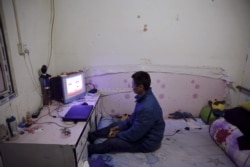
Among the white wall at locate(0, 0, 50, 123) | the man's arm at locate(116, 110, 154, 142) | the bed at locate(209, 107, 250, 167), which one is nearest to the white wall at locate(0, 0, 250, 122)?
the white wall at locate(0, 0, 50, 123)

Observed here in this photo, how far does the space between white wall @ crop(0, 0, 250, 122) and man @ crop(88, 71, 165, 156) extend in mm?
796

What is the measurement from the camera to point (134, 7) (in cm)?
223

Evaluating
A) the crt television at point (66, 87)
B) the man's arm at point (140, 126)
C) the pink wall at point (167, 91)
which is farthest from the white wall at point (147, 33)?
the man's arm at point (140, 126)

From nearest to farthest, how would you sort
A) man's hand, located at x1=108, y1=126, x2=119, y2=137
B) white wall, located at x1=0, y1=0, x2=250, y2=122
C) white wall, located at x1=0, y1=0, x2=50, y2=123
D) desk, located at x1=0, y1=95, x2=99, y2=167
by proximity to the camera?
desk, located at x1=0, y1=95, x2=99, y2=167 → white wall, located at x1=0, y1=0, x2=50, y2=123 → man's hand, located at x1=108, y1=126, x2=119, y2=137 → white wall, located at x1=0, y1=0, x2=250, y2=122

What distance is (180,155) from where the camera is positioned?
5.61ft

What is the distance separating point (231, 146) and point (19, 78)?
2.13m

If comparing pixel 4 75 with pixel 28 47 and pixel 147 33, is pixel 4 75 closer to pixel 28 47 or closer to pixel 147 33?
pixel 28 47

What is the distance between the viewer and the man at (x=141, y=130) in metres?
1.63

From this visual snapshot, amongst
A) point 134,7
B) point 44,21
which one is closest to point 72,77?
point 44,21

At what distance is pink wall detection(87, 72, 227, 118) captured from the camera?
247cm

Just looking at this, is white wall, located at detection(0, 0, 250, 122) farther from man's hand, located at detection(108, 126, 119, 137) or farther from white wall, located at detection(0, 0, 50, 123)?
man's hand, located at detection(108, 126, 119, 137)

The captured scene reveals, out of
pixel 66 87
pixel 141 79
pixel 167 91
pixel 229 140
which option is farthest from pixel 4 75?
pixel 229 140

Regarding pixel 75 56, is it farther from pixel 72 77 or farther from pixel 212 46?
pixel 212 46

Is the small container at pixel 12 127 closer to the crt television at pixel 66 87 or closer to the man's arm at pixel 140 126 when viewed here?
the crt television at pixel 66 87
